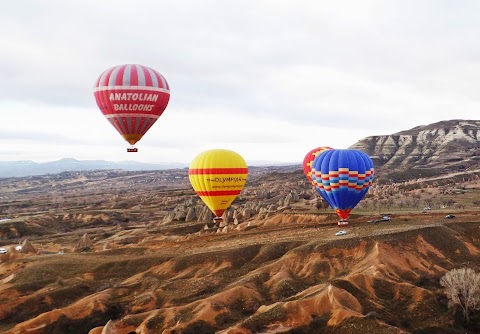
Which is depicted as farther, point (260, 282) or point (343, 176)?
point (343, 176)

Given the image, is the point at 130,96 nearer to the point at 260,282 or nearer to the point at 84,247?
the point at 260,282

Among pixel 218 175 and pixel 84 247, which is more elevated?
pixel 218 175

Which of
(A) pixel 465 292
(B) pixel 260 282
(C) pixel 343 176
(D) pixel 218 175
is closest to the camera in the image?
(A) pixel 465 292

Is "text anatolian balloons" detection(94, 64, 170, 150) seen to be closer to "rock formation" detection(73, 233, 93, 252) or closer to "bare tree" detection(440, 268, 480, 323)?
"rock formation" detection(73, 233, 93, 252)

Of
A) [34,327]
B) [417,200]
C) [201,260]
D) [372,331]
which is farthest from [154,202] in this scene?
[372,331]

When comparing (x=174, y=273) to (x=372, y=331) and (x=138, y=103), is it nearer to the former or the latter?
(x=138, y=103)

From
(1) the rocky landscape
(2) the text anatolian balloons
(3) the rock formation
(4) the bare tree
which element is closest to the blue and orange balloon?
(1) the rocky landscape

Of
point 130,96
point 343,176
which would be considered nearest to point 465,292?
point 343,176

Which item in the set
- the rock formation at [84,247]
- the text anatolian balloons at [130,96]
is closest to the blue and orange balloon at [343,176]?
the text anatolian balloons at [130,96]
